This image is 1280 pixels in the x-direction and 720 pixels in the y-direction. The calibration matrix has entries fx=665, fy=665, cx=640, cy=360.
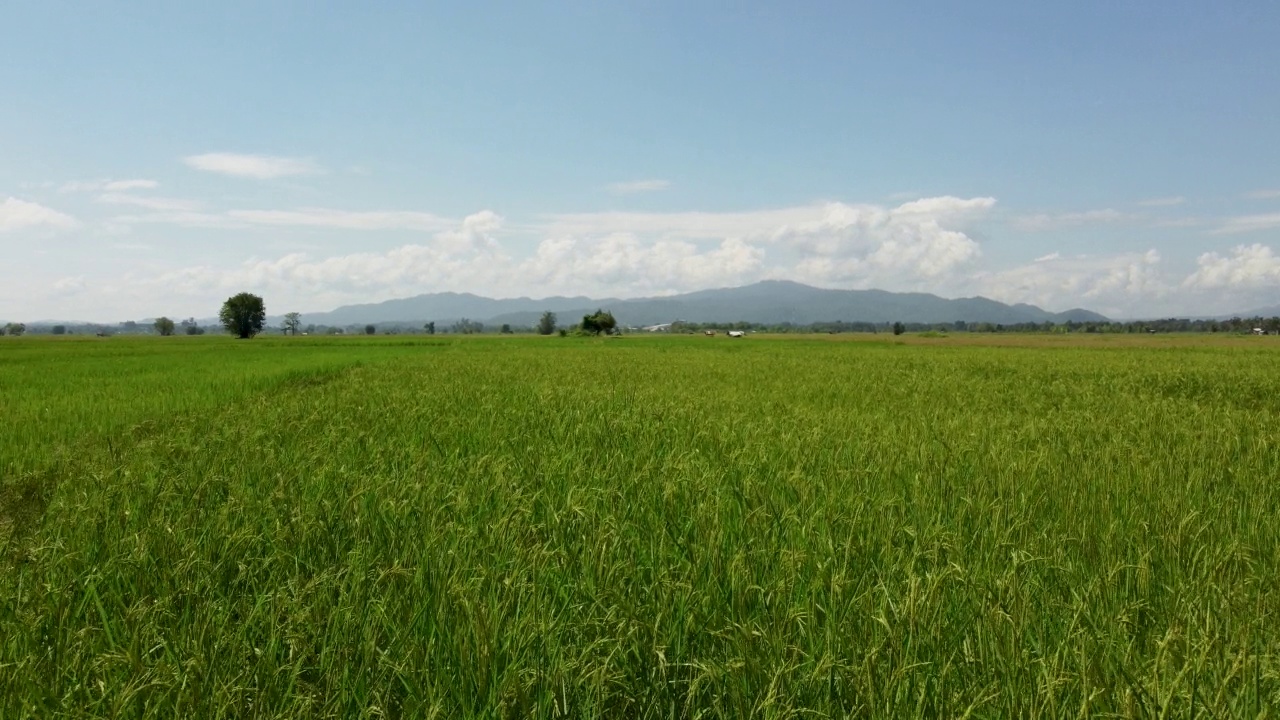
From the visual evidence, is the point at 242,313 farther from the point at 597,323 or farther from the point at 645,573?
the point at 645,573

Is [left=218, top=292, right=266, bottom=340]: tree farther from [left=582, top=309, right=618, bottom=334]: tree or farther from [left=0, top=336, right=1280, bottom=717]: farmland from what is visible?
[left=0, top=336, right=1280, bottom=717]: farmland

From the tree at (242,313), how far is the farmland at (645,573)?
133136 millimetres

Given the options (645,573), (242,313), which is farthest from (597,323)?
(645,573)

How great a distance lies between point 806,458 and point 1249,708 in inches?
159

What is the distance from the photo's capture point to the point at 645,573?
3611mm

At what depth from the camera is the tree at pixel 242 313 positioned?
122m

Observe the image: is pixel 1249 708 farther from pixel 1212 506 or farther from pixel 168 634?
pixel 168 634

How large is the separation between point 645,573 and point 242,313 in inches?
5589

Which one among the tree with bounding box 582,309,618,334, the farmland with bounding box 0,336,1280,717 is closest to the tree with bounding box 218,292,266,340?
the tree with bounding box 582,309,618,334

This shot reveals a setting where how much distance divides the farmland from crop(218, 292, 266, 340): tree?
437 ft

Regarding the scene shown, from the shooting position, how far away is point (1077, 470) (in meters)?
6.09

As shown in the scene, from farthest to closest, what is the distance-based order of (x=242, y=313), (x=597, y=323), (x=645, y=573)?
1. (x=597, y=323)
2. (x=242, y=313)
3. (x=645, y=573)

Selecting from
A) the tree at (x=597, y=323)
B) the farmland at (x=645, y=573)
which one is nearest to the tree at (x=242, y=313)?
the tree at (x=597, y=323)

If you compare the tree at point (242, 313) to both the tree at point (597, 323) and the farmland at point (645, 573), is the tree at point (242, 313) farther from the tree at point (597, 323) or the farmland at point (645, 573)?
the farmland at point (645, 573)
